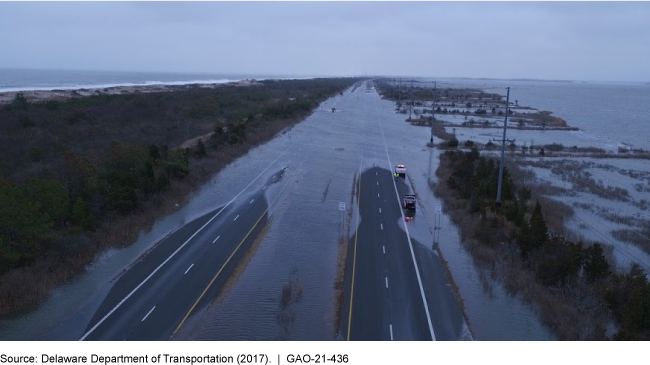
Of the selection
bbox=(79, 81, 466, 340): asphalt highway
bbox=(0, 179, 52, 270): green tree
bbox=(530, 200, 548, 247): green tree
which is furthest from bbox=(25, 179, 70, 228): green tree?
bbox=(530, 200, 548, 247): green tree

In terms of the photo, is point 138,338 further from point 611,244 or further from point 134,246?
point 611,244

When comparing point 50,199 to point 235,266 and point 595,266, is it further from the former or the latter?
point 595,266

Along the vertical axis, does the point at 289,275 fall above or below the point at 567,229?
above

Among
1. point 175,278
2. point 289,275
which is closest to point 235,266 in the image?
point 289,275

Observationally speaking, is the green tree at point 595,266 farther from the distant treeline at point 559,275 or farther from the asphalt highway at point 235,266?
the asphalt highway at point 235,266

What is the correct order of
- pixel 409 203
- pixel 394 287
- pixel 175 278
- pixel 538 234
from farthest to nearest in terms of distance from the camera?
1. pixel 409 203
2. pixel 538 234
3. pixel 175 278
4. pixel 394 287

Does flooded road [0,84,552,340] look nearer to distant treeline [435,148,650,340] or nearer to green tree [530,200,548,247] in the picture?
distant treeline [435,148,650,340]
